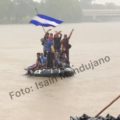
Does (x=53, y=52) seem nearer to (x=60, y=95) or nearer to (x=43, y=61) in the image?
(x=43, y=61)

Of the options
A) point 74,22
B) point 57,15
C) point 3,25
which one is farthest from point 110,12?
point 3,25

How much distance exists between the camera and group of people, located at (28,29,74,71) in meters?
24.0

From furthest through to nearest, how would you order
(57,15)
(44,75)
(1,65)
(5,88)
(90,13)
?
(90,13) < (57,15) < (1,65) < (44,75) < (5,88)

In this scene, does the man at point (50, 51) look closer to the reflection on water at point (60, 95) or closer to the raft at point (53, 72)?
the raft at point (53, 72)

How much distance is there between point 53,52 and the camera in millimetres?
24094

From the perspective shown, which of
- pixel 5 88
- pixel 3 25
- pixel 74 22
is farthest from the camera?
pixel 74 22

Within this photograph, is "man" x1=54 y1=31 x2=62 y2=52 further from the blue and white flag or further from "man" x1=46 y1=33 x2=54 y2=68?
the blue and white flag

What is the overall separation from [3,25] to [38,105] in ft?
315

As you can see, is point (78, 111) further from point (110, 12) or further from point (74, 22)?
point (110, 12)

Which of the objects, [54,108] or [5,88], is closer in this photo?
[54,108]

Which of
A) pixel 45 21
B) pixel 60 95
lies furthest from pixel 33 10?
pixel 60 95

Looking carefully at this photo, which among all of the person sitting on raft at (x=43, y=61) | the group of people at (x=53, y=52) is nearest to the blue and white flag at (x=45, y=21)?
the group of people at (x=53, y=52)

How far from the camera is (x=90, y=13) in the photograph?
147375 mm

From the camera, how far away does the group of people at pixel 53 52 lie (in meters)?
24.0
